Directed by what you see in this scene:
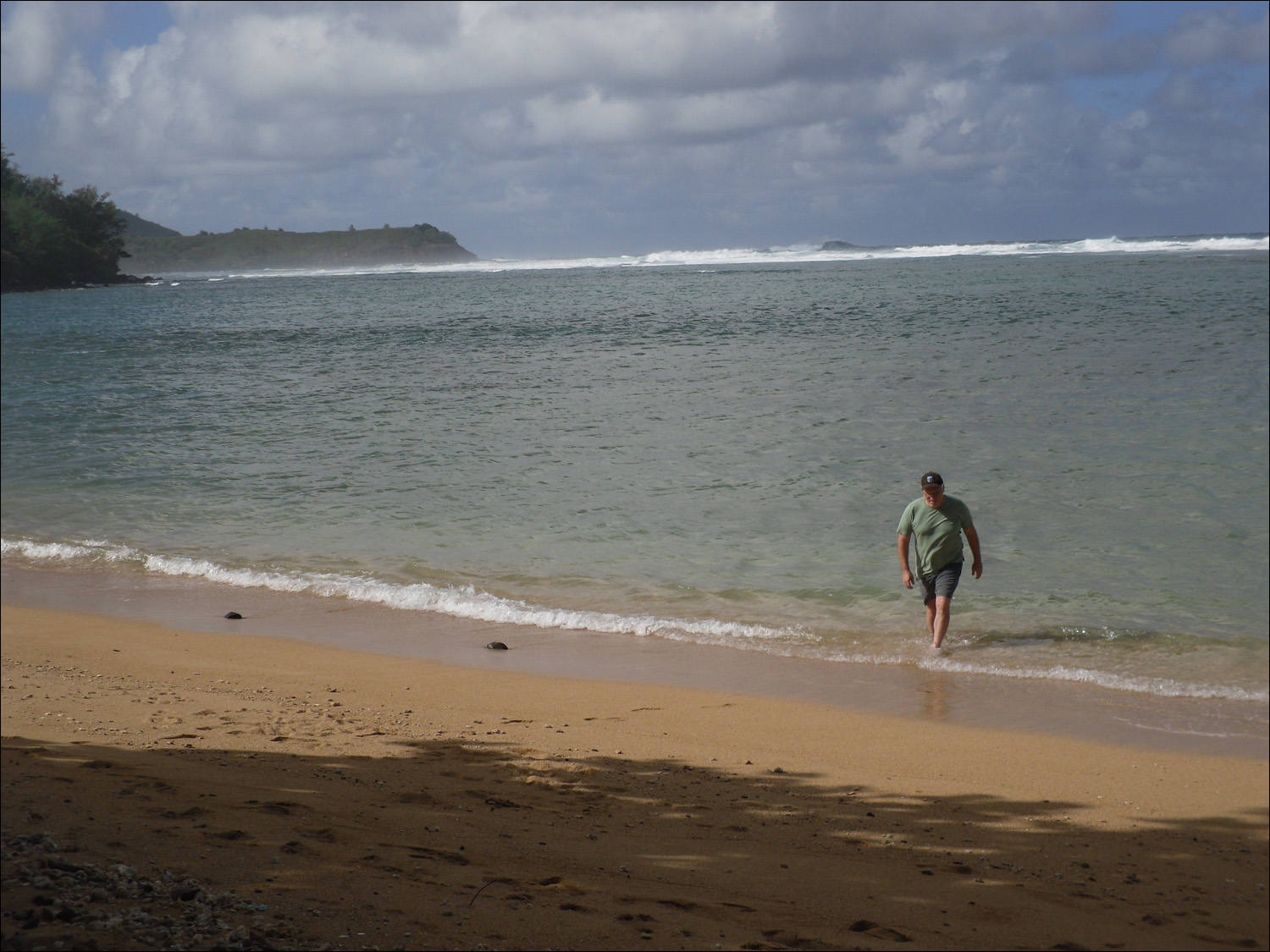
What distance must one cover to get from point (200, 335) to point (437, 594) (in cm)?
4052

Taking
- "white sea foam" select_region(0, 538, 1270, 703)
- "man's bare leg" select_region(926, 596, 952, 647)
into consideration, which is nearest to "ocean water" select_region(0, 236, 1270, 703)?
"white sea foam" select_region(0, 538, 1270, 703)

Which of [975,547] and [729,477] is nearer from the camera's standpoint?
[975,547]

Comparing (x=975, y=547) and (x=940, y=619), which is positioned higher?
(x=975, y=547)

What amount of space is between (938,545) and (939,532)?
12cm

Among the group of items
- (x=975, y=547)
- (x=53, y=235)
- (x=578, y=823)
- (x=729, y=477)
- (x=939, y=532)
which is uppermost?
(x=53, y=235)

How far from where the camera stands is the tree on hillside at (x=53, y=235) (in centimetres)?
9156

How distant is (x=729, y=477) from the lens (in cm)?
1575

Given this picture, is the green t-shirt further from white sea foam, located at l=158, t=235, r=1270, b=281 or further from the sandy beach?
white sea foam, located at l=158, t=235, r=1270, b=281

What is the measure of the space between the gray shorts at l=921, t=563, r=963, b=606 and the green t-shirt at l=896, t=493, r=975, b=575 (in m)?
0.04

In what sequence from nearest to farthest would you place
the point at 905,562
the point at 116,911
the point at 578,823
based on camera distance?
the point at 116,911, the point at 578,823, the point at 905,562

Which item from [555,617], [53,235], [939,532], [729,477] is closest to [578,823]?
[939,532]

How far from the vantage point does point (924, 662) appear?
8523 mm

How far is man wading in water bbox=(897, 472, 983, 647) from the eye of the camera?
862 cm

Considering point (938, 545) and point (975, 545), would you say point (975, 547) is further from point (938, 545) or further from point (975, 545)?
point (938, 545)
